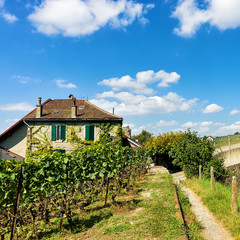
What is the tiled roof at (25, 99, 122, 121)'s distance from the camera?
20.2 m

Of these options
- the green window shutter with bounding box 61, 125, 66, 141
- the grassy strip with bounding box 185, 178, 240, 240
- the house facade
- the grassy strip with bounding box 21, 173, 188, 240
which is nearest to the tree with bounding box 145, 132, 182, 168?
the house facade

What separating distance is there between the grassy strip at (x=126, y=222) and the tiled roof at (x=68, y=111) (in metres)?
13.2

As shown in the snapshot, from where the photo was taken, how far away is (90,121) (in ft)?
65.9

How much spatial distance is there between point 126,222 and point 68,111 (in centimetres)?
1723

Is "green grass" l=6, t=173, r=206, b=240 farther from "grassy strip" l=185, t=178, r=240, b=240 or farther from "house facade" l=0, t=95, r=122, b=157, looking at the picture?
"house facade" l=0, t=95, r=122, b=157

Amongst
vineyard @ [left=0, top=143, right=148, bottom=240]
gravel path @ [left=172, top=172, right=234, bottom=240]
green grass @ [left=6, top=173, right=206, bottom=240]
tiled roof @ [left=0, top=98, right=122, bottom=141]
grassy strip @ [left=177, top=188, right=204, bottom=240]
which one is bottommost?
gravel path @ [left=172, top=172, right=234, bottom=240]

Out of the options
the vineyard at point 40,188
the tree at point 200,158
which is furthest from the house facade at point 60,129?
the vineyard at point 40,188

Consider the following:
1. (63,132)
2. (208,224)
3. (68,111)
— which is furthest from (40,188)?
(68,111)

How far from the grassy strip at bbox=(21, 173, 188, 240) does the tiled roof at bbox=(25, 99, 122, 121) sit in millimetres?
13151

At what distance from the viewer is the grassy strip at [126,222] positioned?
4.83 meters

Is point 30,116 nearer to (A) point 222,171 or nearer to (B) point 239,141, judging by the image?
(A) point 222,171

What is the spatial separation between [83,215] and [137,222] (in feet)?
6.10

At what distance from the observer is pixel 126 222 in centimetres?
548

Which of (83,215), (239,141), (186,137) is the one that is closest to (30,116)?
(186,137)
